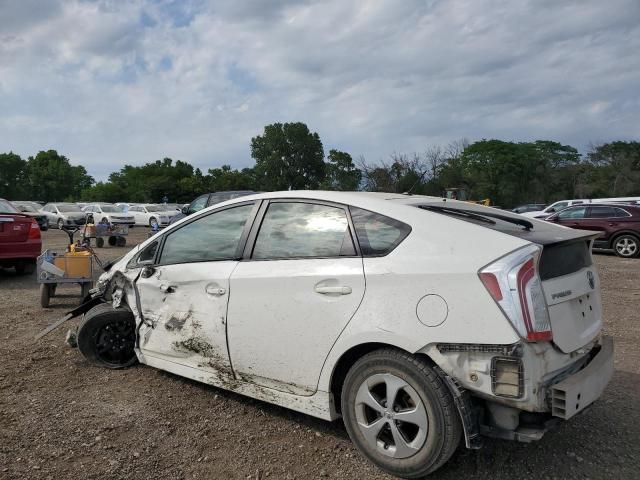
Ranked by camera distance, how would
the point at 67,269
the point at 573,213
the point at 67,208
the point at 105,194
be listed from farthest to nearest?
the point at 105,194 < the point at 67,208 < the point at 573,213 < the point at 67,269

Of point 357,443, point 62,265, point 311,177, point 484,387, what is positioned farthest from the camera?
point 311,177

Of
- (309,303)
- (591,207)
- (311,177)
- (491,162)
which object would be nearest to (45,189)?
(311,177)

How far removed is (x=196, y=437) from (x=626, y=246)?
13.7 metres

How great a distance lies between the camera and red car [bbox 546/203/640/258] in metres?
13.6

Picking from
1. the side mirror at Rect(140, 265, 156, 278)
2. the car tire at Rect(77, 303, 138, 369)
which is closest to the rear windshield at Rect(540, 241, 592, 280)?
the side mirror at Rect(140, 265, 156, 278)

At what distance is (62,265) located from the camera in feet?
23.0

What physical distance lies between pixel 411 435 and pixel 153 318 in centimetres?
221

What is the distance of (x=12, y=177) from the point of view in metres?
73.0

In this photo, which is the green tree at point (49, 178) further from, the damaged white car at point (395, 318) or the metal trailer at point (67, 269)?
the damaged white car at point (395, 318)

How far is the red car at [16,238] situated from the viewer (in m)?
8.80

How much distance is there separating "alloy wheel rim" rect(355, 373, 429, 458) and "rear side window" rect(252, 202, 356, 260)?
0.77m

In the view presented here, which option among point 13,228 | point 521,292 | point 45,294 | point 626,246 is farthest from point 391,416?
point 626,246

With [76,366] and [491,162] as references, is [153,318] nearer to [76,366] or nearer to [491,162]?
[76,366]

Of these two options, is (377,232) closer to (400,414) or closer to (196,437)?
(400,414)
